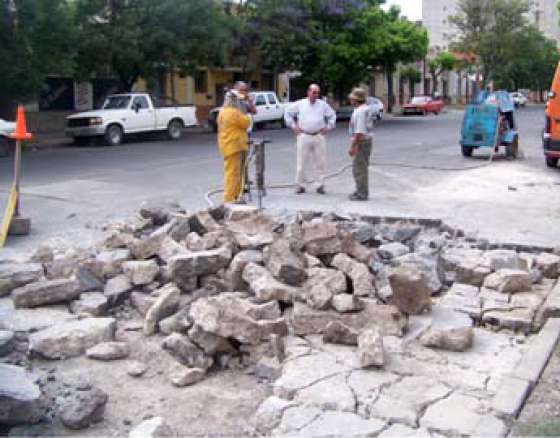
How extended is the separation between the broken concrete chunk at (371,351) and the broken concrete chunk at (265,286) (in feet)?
3.60

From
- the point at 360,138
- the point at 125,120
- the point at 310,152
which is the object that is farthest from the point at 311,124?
the point at 125,120

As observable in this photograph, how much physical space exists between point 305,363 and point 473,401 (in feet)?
3.67

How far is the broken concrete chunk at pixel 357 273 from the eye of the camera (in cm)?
636

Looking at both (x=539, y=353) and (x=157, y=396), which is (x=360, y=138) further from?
(x=157, y=396)

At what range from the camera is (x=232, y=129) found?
36.5 feet

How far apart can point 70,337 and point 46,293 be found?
1.04 metres

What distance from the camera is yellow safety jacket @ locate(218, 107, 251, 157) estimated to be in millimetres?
11055

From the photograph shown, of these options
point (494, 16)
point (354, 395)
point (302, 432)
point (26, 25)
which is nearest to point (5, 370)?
point (302, 432)

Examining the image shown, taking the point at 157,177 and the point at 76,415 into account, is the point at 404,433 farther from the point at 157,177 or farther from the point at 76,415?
the point at 157,177

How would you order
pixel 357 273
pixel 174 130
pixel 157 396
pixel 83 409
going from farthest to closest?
pixel 174 130 → pixel 357 273 → pixel 157 396 → pixel 83 409

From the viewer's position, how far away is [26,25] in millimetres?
21609

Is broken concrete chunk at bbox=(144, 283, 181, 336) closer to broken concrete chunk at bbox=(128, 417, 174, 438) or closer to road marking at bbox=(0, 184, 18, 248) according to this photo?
broken concrete chunk at bbox=(128, 417, 174, 438)

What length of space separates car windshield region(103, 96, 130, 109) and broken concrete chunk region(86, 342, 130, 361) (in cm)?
2100

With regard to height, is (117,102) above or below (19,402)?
above
